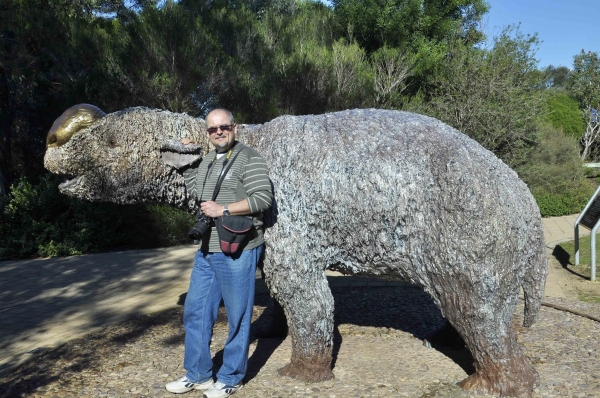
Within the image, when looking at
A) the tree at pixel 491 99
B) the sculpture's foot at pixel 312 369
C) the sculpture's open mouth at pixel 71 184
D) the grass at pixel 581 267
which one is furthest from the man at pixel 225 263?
the tree at pixel 491 99

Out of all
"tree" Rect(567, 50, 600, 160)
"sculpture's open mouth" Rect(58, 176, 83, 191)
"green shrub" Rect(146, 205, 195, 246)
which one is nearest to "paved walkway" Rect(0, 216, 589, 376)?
"green shrub" Rect(146, 205, 195, 246)

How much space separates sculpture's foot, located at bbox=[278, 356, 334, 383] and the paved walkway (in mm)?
2421

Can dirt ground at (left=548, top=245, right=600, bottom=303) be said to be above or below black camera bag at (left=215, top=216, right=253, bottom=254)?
below

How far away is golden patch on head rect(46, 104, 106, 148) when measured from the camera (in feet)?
11.8

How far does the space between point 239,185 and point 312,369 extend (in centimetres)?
145

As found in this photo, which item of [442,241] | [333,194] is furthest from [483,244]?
[333,194]

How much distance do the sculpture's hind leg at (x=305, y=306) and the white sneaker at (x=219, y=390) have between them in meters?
0.53

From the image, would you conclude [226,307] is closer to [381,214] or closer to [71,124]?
[381,214]

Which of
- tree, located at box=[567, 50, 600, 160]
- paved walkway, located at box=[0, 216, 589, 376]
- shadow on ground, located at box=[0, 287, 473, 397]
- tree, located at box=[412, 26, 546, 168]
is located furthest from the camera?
tree, located at box=[567, 50, 600, 160]

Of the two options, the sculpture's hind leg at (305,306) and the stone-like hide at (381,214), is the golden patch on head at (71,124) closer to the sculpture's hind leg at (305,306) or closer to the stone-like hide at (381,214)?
the stone-like hide at (381,214)

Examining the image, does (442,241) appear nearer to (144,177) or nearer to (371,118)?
(371,118)

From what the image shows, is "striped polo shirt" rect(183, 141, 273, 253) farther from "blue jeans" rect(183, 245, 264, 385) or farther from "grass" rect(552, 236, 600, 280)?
"grass" rect(552, 236, 600, 280)

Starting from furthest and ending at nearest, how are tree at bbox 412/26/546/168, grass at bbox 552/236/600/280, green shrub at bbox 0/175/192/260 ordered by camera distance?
tree at bbox 412/26/546/168, green shrub at bbox 0/175/192/260, grass at bbox 552/236/600/280

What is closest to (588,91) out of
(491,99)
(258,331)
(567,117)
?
(567,117)
